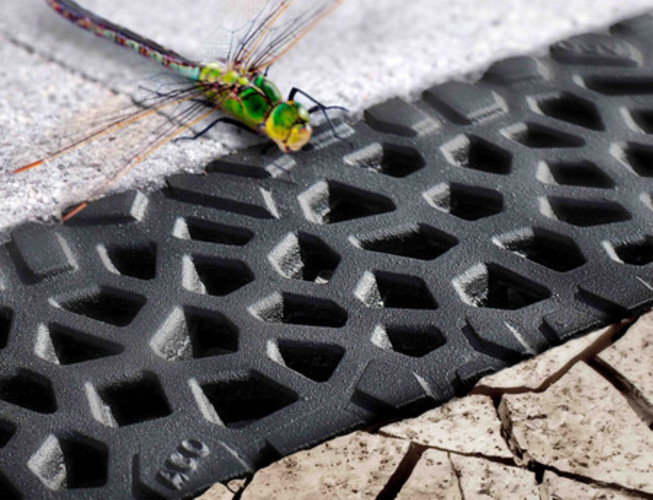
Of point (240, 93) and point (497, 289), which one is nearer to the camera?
point (497, 289)

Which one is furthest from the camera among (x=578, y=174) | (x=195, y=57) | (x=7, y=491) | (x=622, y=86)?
(x=195, y=57)

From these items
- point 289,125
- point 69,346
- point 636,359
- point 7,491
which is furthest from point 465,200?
point 7,491

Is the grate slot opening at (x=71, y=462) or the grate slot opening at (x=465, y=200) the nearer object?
the grate slot opening at (x=71, y=462)

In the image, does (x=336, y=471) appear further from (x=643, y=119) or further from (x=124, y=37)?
(x=124, y=37)

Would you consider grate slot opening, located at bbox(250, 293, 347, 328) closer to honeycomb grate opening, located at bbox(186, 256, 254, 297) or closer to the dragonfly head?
honeycomb grate opening, located at bbox(186, 256, 254, 297)

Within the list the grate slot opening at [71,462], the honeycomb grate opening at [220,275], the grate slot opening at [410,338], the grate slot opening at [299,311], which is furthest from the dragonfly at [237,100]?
the grate slot opening at [71,462]

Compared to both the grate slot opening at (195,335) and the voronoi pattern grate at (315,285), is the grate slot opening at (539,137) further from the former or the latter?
the grate slot opening at (195,335)
